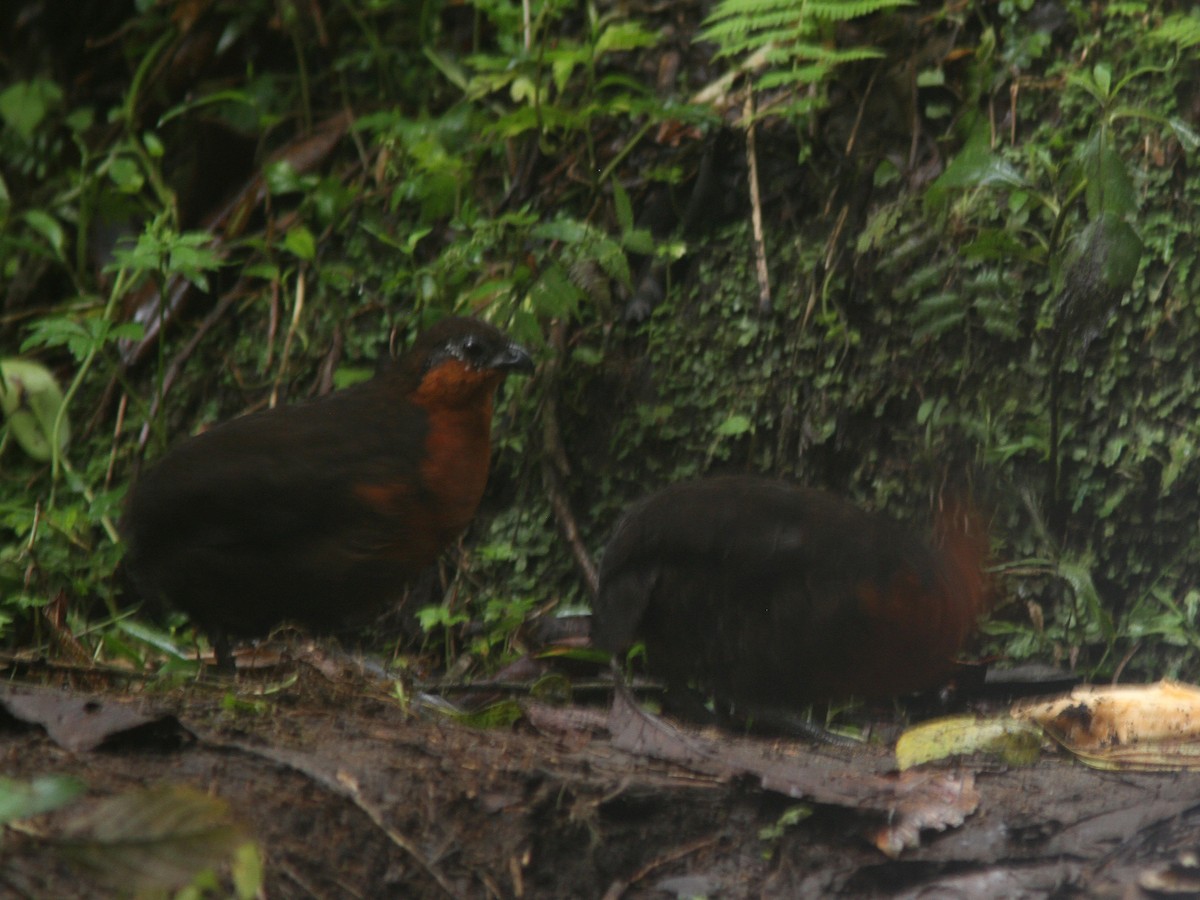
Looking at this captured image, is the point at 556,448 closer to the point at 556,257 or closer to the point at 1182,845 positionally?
the point at 556,257

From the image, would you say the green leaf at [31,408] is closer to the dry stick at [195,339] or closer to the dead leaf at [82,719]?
the dry stick at [195,339]

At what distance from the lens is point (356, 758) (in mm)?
2221

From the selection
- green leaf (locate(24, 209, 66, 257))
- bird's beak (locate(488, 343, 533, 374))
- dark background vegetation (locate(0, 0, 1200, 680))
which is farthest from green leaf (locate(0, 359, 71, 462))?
bird's beak (locate(488, 343, 533, 374))

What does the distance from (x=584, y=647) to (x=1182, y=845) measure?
68.1 inches

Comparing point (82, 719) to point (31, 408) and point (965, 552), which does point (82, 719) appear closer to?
point (965, 552)

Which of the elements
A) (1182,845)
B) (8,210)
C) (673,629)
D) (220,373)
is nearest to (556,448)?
(673,629)

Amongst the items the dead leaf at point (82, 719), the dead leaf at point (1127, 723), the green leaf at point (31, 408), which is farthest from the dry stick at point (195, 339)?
the dead leaf at point (1127, 723)

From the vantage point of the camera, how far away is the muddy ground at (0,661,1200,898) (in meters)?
1.89

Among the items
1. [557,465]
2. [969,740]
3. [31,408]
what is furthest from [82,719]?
[31,408]

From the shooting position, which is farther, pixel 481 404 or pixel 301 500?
pixel 481 404

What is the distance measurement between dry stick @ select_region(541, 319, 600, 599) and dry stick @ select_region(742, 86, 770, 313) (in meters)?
0.62

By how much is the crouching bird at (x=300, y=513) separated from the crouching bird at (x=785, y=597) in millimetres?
558

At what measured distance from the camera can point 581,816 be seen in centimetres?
206

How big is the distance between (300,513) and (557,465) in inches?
37.3
